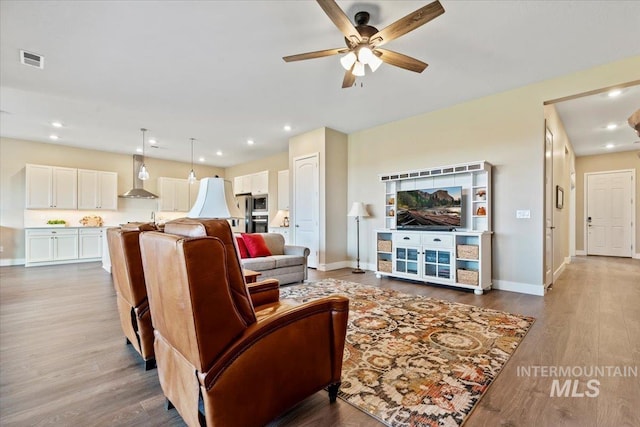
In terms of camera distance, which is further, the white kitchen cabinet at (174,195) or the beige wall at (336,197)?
the white kitchen cabinet at (174,195)

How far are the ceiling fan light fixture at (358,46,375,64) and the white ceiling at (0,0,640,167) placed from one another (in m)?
0.36

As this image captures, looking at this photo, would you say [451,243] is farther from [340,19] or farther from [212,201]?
[212,201]

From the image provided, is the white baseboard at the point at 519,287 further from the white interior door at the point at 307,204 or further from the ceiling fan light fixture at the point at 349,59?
the ceiling fan light fixture at the point at 349,59

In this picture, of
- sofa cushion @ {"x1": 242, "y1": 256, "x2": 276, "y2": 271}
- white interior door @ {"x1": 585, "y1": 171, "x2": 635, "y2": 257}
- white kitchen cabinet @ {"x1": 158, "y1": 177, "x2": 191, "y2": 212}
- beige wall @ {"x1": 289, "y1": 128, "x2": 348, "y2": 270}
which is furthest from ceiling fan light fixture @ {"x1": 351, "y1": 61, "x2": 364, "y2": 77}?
white interior door @ {"x1": 585, "y1": 171, "x2": 635, "y2": 257}

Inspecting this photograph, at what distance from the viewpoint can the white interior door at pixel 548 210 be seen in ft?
13.1

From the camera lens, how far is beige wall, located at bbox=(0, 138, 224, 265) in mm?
6457

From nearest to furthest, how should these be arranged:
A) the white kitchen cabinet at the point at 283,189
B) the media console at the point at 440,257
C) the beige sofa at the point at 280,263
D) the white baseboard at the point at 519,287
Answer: the white baseboard at the point at 519,287, the media console at the point at 440,257, the beige sofa at the point at 280,263, the white kitchen cabinet at the point at 283,189

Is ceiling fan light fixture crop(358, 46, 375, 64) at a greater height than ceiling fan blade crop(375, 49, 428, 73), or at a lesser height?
lesser

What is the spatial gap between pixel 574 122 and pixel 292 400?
6.84m

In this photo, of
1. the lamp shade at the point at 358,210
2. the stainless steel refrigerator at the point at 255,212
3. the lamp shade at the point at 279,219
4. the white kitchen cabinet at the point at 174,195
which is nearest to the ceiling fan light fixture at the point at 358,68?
the lamp shade at the point at 358,210

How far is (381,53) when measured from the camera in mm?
2688

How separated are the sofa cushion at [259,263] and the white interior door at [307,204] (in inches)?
67.4

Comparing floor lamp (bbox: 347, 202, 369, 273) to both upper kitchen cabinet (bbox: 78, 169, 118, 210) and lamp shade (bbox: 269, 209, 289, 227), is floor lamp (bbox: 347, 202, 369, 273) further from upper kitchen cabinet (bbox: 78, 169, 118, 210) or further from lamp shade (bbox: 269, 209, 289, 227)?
upper kitchen cabinet (bbox: 78, 169, 118, 210)

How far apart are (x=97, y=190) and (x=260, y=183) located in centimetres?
421
